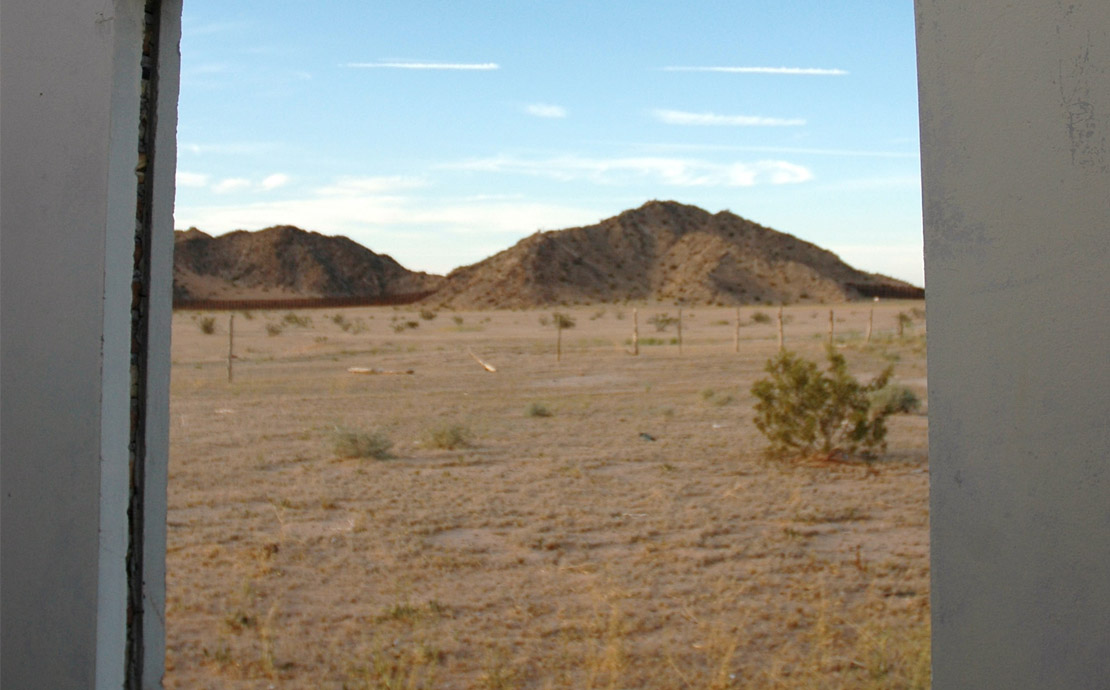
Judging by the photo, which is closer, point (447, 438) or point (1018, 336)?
point (1018, 336)

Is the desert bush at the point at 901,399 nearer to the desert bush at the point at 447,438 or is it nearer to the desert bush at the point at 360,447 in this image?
the desert bush at the point at 447,438

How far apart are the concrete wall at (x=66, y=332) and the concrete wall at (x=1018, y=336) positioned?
2855mm

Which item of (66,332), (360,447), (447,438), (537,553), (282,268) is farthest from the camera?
(282,268)

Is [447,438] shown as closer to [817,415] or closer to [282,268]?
[817,415]

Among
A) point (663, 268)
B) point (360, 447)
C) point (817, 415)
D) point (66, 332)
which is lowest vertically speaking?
point (360, 447)

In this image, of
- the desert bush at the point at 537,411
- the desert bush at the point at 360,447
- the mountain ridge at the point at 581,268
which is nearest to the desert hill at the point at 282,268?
the mountain ridge at the point at 581,268

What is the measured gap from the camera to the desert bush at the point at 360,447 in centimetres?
1204

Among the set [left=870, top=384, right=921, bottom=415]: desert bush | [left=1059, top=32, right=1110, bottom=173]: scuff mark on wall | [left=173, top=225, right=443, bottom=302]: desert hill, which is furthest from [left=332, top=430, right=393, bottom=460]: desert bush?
[left=173, top=225, right=443, bottom=302]: desert hill

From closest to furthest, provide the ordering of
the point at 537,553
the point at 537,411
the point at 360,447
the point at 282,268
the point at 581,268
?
1. the point at 537,553
2. the point at 360,447
3. the point at 537,411
4. the point at 581,268
5. the point at 282,268

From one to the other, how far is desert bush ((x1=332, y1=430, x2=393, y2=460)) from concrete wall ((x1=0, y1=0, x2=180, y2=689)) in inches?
330

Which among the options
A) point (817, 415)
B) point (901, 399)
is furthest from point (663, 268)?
point (817, 415)

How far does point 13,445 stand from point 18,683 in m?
0.92

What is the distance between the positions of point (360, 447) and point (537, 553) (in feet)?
16.0

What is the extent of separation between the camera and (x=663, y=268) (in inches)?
4077
